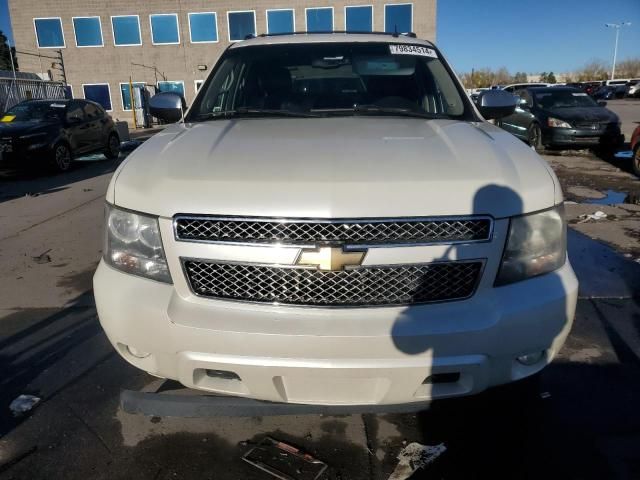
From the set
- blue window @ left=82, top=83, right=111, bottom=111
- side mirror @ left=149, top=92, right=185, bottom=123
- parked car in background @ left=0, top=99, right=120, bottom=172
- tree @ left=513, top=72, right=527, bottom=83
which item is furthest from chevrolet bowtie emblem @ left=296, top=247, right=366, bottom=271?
tree @ left=513, top=72, right=527, bottom=83

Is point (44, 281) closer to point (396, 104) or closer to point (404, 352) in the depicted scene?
point (396, 104)

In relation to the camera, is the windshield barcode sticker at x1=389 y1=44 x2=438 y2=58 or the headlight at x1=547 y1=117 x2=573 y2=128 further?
the headlight at x1=547 y1=117 x2=573 y2=128

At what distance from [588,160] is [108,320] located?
1216 centimetres

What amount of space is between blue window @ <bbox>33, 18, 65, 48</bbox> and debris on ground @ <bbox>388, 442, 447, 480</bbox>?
36089 millimetres

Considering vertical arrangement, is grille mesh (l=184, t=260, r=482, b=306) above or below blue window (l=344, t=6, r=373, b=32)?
below

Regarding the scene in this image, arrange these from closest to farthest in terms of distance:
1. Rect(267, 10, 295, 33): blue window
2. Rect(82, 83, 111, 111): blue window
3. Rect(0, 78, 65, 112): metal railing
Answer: Rect(0, 78, 65, 112): metal railing → Rect(267, 10, 295, 33): blue window → Rect(82, 83, 111, 111): blue window

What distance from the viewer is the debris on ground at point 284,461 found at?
2068 millimetres

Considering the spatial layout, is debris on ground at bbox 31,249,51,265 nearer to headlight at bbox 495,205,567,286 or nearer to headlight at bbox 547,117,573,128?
headlight at bbox 495,205,567,286

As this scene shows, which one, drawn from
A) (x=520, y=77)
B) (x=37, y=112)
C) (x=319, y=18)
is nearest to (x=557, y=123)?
(x=37, y=112)

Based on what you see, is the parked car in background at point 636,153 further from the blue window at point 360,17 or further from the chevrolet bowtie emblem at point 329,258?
the blue window at point 360,17

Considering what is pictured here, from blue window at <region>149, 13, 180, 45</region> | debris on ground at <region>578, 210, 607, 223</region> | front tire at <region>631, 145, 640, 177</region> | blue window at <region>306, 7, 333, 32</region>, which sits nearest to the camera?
debris on ground at <region>578, 210, 607, 223</region>

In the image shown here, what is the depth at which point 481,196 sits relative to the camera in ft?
5.90

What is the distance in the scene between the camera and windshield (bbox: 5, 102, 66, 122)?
458 inches

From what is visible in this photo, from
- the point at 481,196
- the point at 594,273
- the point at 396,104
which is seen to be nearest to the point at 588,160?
the point at 594,273
